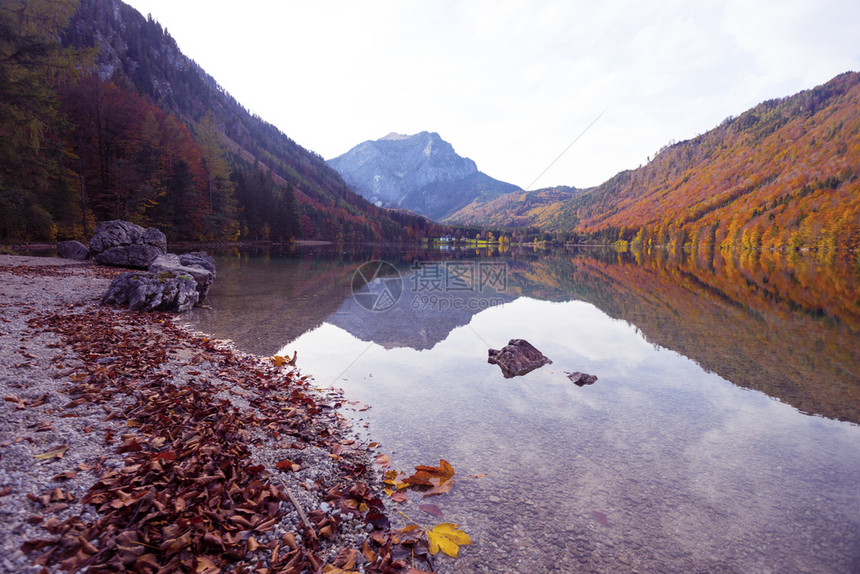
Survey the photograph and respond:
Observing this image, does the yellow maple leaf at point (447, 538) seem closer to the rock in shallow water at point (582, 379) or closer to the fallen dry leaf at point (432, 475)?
the fallen dry leaf at point (432, 475)

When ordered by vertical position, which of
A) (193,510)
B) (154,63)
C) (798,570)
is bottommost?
(798,570)

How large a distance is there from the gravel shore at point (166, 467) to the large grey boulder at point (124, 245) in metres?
20.3

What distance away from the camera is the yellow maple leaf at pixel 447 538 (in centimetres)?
407

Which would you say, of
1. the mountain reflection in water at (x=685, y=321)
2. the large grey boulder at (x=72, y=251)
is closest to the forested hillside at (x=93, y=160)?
the large grey boulder at (x=72, y=251)

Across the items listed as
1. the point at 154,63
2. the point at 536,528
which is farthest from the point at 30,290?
the point at 154,63

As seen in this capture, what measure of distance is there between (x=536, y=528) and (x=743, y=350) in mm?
12825

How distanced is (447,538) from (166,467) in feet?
10.8

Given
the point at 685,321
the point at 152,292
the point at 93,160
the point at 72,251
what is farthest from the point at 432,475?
the point at 93,160

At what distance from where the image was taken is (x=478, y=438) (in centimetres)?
666

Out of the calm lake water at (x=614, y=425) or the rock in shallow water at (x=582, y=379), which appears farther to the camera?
the rock in shallow water at (x=582, y=379)

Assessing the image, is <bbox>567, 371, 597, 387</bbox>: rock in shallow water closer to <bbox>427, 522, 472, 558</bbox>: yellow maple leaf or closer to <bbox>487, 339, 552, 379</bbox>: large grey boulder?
<bbox>487, 339, 552, 379</bbox>: large grey boulder

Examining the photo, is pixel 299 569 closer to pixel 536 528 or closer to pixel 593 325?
pixel 536 528

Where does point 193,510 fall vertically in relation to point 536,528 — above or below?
above

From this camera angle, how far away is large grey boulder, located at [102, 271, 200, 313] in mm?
13023
